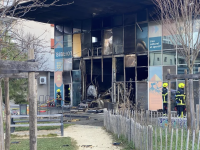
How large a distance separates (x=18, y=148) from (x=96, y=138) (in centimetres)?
305

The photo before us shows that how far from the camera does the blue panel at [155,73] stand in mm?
21031

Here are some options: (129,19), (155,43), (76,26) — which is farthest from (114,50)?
(76,26)

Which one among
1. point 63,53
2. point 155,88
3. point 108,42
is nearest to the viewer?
point 155,88

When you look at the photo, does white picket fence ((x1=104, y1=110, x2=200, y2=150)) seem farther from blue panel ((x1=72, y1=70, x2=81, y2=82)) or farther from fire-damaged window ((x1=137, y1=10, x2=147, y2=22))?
blue panel ((x1=72, y1=70, x2=81, y2=82))

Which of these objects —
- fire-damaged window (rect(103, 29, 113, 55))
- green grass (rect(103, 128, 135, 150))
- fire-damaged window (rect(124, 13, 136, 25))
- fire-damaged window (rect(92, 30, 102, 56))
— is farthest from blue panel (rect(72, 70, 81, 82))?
green grass (rect(103, 128, 135, 150))

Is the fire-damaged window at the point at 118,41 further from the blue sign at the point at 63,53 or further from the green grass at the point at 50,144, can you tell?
the green grass at the point at 50,144

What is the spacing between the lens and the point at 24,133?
41.1 feet

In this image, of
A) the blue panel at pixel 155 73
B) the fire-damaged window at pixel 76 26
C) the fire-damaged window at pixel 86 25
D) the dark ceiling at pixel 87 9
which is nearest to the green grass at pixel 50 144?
the blue panel at pixel 155 73

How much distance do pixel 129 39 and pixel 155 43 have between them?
2.50 metres

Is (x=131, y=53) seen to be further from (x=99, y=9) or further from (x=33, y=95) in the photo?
(x=33, y=95)

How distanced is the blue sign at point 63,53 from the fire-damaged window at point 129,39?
6.11 m

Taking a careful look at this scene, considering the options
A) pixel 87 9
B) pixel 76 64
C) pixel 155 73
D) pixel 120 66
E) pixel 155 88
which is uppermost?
pixel 87 9

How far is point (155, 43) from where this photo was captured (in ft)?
69.8

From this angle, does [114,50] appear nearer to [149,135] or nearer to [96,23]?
[96,23]
